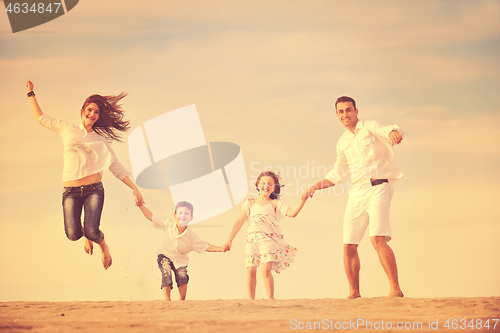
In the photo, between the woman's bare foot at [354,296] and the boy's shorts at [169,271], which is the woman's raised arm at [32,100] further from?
the woman's bare foot at [354,296]

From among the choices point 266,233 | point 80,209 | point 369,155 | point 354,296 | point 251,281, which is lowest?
point 354,296

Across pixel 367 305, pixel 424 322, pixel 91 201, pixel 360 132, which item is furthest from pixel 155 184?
pixel 424 322

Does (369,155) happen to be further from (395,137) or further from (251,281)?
(251,281)

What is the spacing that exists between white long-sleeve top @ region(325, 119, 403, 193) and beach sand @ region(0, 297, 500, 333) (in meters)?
1.47

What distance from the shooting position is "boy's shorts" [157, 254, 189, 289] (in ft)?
22.9

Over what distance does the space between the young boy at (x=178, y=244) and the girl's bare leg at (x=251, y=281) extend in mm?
536

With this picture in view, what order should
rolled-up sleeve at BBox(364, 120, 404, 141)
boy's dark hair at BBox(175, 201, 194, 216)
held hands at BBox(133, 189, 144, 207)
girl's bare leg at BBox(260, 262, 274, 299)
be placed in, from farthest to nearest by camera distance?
boy's dark hair at BBox(175, 201, 194, 216)
held hands at BBox(133, 189, 144, 207)
girl's bare leg at BBox(260, 262, 274, 299)
rolled-up sleeve at BBox(364, 120, 404, 141)

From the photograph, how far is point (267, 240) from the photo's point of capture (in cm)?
688

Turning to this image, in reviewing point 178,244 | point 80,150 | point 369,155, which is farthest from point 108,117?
point 369,155

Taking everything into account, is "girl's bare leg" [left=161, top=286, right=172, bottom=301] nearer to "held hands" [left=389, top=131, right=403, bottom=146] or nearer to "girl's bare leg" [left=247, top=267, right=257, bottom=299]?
"girl's bare leg" [left=247, top=267, right=257, bottom=299]

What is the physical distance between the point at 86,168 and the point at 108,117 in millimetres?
838

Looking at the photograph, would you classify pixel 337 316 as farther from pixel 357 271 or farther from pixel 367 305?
pixel 357 271

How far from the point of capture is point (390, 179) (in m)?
6.14

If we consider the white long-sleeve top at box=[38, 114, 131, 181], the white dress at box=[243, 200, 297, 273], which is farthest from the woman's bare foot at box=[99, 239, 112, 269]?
the white dress at box=[243, 200, 297, 273]
